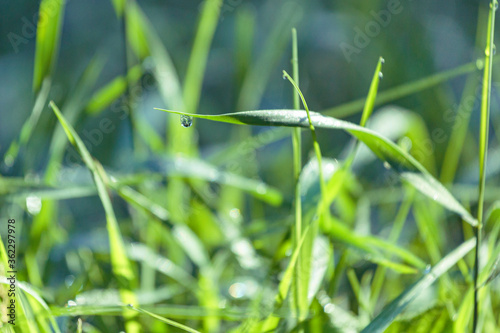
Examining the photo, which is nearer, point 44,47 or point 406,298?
point 406,298

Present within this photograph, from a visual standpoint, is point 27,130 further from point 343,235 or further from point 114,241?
point 343,235

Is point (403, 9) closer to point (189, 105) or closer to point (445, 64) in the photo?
point (445, 64)

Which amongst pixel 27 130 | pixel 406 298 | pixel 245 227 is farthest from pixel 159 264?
pixel 406 298

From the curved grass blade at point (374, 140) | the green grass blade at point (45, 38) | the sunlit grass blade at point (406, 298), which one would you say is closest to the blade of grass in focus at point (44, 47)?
the green grass blade at point (45, 38)

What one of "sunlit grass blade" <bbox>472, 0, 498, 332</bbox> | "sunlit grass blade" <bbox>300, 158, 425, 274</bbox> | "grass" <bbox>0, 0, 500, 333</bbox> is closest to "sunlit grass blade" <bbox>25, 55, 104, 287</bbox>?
"grass" <bbox>0, 0, 500, 333</bbox>

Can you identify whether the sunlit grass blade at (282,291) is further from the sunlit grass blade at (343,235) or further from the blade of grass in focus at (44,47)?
the blade of grass in focus at (44,47)

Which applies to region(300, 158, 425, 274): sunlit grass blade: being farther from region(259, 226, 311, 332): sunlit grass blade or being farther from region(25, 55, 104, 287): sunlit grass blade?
region(25, 55, 104, 287): sunlit grass blade

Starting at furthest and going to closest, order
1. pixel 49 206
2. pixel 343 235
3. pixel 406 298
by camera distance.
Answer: pixel 49 206, pixel 343 235, pixel 406 298
